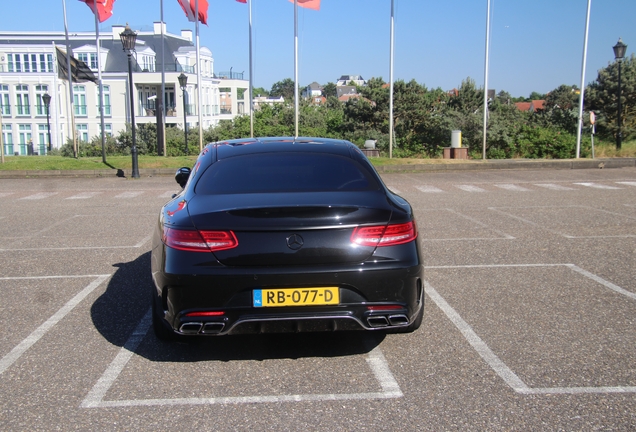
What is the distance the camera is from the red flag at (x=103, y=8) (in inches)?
1099

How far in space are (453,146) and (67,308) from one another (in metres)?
22.6

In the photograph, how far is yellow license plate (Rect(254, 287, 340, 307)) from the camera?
13.4 ft

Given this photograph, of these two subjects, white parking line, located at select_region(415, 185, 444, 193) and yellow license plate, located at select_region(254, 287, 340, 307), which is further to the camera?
white parking line, located at select_region(415, 185, 444, 193)

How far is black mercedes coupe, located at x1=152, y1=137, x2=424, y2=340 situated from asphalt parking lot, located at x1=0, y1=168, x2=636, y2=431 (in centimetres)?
39

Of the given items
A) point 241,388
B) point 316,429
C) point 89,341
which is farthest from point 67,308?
point 316,429

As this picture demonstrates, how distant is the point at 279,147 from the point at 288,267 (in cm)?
162

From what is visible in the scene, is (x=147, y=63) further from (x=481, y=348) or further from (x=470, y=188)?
(x=481, y=348)

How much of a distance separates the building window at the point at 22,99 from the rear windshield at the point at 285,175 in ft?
198

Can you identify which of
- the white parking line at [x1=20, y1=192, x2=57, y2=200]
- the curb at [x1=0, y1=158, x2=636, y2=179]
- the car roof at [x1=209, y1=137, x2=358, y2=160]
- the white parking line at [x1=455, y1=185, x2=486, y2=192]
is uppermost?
the car roof at [x1=209, y1=137, x2=358, y2=160]

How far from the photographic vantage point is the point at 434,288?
6.48 m

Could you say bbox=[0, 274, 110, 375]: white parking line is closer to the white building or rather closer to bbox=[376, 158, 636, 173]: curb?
bbox=[376, 158, 636, 173]: curb

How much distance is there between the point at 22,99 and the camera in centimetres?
5897

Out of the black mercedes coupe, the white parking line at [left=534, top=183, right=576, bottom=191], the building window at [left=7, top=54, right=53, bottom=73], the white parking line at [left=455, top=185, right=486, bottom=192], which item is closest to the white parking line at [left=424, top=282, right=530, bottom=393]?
the black mercedes coupe

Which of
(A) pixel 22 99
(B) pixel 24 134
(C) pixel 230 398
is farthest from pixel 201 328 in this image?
(B) pixel 24 134
